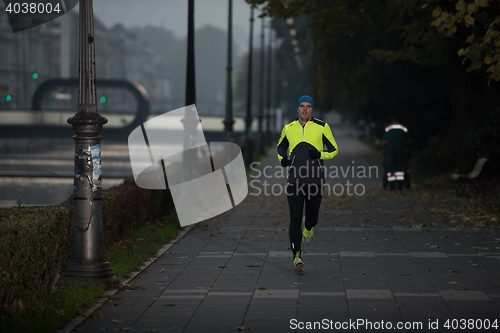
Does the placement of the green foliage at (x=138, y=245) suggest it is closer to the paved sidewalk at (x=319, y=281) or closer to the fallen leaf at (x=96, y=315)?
the paved sidewalk at (x=319, y=281)

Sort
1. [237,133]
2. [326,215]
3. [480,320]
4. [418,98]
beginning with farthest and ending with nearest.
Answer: [237,133]
[418,98]
[326,215]
[480,320]

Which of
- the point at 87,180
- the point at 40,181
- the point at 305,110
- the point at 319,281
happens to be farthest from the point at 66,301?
the point at 40,181

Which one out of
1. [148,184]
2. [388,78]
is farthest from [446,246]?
[388,78]

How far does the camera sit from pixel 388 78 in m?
31.0

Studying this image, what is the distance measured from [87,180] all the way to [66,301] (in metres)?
1.39

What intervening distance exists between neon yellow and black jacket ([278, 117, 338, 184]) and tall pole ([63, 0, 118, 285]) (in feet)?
6.60

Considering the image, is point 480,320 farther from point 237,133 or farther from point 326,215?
point 237,133

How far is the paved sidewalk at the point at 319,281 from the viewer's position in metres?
5.97

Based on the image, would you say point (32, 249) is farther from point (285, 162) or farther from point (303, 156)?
point (303, 156)

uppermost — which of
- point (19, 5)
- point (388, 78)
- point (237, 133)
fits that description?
point (19, 5)

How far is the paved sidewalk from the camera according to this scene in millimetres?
5969

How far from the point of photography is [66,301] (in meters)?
6.49

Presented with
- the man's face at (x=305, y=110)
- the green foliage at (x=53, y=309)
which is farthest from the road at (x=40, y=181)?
the man's face at (x=305, y=110)

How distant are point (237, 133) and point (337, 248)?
185 feet
